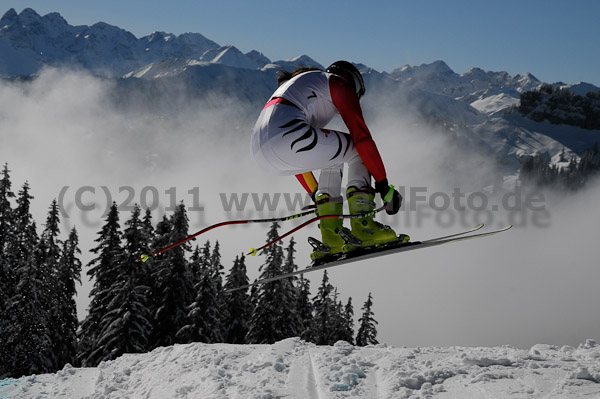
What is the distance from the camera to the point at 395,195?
5.64 meters

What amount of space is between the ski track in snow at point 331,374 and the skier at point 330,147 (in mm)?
1513

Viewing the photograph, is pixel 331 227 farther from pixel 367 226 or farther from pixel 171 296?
pixel 171 296

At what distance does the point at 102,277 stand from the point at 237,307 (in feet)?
36.2

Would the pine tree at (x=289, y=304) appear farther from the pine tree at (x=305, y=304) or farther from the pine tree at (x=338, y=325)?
the pine tree at (x=338, y=325)

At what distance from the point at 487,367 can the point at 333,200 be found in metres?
2.66

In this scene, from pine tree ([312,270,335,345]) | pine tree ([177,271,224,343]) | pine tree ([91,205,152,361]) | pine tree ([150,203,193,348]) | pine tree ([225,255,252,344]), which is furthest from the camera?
Answer: pine tree ([312,270,335,345])

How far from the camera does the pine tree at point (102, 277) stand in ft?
79.3

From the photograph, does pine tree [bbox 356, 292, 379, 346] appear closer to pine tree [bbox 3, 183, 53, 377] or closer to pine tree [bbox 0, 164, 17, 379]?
pine tree [bbox 3, 183, 53, 377]

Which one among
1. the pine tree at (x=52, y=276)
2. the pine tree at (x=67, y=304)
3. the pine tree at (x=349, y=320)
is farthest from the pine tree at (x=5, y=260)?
the pine tree at (x=349, y=320)

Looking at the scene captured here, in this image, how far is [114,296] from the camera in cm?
2353

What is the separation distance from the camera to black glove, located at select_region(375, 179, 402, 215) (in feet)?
18.3

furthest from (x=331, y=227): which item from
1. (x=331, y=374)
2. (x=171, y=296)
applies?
(x=171, y=296)

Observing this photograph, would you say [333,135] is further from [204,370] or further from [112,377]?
[112,377]

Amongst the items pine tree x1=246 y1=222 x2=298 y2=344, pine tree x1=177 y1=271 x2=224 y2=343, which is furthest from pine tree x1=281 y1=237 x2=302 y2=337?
pine tree x1=177 y1=271 x2=224 y2=343
